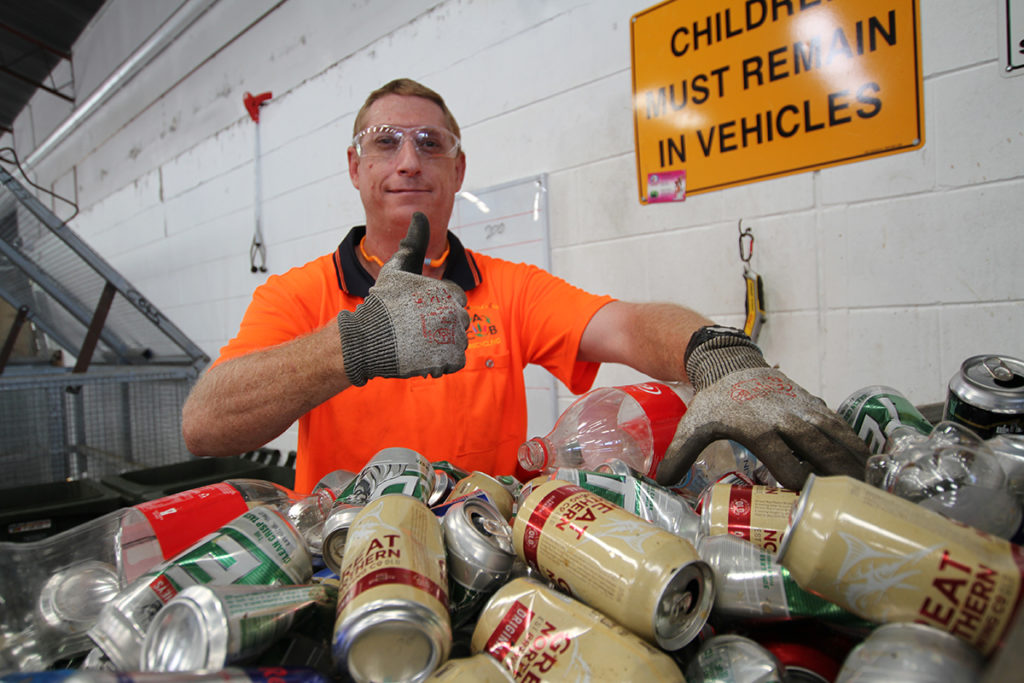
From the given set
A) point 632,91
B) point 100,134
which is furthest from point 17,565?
point 100,134

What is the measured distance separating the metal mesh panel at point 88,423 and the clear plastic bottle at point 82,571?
95.8 inches

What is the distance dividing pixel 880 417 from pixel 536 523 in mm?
503

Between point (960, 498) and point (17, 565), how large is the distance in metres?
0.98

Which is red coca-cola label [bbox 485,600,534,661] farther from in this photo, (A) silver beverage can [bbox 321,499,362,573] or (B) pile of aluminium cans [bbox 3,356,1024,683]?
(A) silver beverage can [bbox 321,499,362,573]

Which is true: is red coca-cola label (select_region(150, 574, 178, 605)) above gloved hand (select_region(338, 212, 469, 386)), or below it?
below

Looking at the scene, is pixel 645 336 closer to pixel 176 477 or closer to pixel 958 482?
pixel 958 482

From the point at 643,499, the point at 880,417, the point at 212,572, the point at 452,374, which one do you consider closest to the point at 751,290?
the point at 452,374

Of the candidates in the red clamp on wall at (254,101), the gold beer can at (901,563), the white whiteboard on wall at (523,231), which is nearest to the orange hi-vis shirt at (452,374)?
the white whiteboard on wall at (523,231)

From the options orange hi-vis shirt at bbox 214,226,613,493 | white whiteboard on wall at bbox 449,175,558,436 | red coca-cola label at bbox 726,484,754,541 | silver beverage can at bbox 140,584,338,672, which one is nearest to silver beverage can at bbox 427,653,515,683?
silver beverage can at bbox 140,584,338,672

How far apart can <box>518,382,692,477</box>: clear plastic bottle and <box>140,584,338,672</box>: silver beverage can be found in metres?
0.51

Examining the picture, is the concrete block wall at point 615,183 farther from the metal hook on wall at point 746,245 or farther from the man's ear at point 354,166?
the man's ear at point 354,166

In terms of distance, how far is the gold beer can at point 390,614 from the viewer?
385 millimetres

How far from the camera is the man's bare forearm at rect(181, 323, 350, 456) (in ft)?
3.45

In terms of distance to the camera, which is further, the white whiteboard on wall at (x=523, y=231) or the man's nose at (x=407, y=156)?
the white whiteboard on wall at (x=523, y=231)
